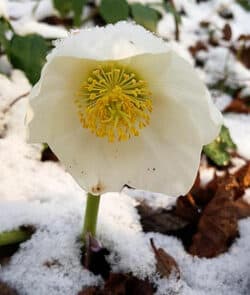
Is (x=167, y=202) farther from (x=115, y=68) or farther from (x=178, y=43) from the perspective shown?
(x=178, y=43)

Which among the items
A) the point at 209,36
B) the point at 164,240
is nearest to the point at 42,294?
the point at 164,240

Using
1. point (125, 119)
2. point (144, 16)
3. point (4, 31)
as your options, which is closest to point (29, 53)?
point (4, 31)

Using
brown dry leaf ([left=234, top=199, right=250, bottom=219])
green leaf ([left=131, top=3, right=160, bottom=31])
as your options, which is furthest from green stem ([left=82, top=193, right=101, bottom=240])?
green leaf ([left=131, top=3, right=160, bottom=31])

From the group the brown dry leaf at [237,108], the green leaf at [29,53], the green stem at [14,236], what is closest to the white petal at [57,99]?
the green stem at [14,236]

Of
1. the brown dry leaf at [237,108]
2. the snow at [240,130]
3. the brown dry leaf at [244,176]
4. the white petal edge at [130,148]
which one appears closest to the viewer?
the white petal edge at [130,148]

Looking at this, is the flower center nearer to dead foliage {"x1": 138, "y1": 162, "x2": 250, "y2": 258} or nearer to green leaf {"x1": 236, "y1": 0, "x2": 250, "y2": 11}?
dead foliage {"x1": 138, "y1": 162, "x2": 250, "y2": 258}

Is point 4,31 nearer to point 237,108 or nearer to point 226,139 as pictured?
point 226,139

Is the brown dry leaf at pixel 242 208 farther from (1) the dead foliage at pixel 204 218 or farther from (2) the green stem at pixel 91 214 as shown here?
(2) the green stem at pixel 91 214
